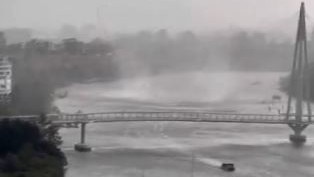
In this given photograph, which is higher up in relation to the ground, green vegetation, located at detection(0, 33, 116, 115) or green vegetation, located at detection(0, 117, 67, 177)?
green vegetation, located at detection(0, 33, 116, 115)

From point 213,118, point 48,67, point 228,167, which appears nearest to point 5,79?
point 213,118

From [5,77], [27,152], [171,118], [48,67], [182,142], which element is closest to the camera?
[27,152]

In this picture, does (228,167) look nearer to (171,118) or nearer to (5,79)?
(171,118)

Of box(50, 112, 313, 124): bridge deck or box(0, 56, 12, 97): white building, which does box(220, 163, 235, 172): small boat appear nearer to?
box(50, 112, 313, 124): bridge deck

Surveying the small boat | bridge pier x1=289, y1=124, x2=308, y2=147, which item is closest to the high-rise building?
bridge pier x1=289, y1=124, x2=308, y2=147

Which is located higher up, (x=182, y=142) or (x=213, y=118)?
(x=213, y=118)

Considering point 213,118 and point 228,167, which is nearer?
point 228,167

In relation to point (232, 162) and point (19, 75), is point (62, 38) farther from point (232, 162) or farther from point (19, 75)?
point (232, 162)
